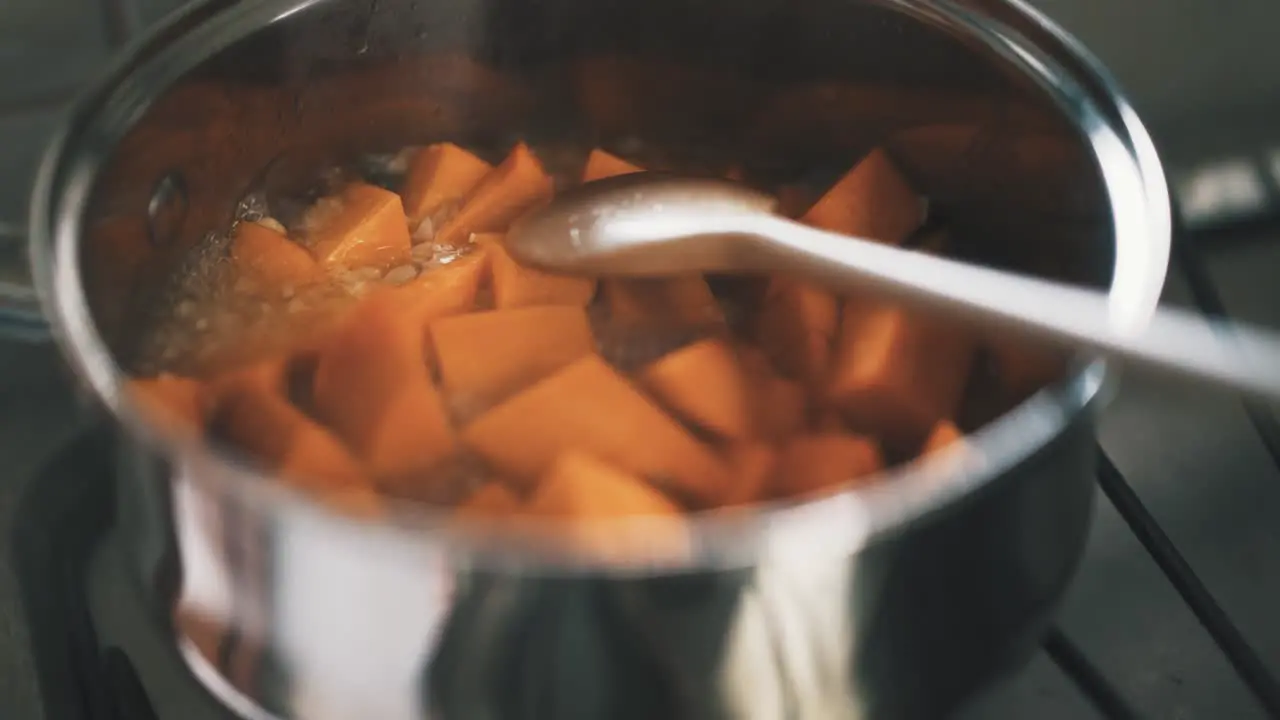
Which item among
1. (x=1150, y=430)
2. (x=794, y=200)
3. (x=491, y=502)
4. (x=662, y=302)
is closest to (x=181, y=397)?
(x=491, y=502)

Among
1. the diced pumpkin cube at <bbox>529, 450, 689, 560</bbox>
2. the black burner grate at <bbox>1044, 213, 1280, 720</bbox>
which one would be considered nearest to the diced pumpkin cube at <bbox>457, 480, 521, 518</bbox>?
the diced pumpkin cube at <bbox>529, 450, 689, 560</bbox>

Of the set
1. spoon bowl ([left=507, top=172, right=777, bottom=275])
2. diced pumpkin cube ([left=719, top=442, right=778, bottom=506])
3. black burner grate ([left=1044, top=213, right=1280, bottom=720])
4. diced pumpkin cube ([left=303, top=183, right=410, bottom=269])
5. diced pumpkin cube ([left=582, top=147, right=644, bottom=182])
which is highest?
spoon bowl ([left=507, top=172, right=777, bottom=275])

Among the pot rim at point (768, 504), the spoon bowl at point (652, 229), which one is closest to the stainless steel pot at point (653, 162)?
the pot rim at point (768, 504)

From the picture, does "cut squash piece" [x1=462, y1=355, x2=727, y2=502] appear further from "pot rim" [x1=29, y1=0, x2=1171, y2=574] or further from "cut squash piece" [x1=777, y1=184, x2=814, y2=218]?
"cut squash piece" [x1=777, y1=184, x2=814, y2=218]

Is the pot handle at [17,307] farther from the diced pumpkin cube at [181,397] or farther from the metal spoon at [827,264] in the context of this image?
the metal spoon at [827,264]

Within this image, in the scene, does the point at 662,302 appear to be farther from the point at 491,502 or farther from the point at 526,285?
the point at 491,502

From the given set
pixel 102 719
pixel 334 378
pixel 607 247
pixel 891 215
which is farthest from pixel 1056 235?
pixel 102 719
